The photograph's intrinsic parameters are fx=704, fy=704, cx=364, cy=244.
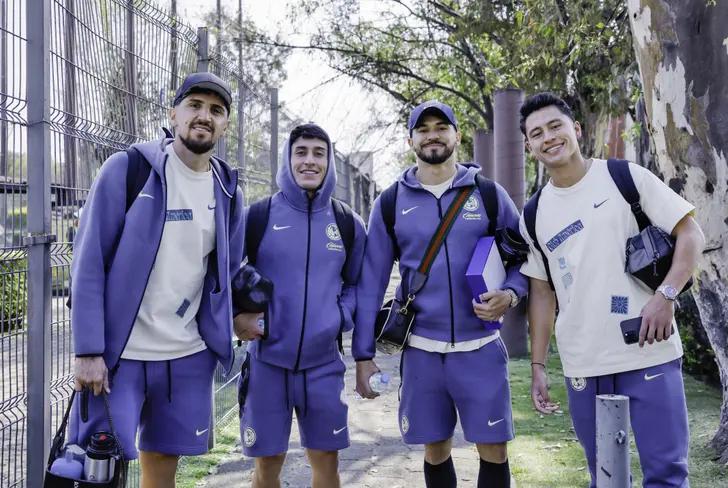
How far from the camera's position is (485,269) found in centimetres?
366

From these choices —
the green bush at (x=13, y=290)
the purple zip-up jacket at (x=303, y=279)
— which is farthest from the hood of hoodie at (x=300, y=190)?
the green bush at (x=13, y=290)

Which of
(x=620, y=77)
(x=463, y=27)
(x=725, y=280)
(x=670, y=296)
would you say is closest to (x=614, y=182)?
(x=670, y=296)

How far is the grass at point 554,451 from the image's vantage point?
201 inches

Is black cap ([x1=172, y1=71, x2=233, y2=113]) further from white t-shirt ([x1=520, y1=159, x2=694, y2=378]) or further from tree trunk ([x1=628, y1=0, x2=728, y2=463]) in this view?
tree trunk ([x1=628, y1=0, x2=728, y2=463])

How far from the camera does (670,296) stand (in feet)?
10.2

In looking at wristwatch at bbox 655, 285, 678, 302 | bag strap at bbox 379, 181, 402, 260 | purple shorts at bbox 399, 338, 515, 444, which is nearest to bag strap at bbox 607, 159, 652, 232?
wristwatch at bbox 655, 285, 678, 302

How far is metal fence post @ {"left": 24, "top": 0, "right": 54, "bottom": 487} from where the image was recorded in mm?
3090

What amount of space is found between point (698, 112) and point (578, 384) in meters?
2.71

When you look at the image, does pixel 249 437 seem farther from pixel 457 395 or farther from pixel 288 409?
pixel 457 395

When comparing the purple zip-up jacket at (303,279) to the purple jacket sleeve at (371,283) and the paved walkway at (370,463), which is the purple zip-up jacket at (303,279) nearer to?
the purple jacket sleeve at (371,283)

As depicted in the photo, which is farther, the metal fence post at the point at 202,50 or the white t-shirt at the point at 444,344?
the metal fence post at the point at 202,50

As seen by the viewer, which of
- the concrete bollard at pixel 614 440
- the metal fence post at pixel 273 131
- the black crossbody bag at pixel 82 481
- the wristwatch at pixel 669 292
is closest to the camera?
the concrete bollard at pixel 614 440

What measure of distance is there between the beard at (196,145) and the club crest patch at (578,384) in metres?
2.09

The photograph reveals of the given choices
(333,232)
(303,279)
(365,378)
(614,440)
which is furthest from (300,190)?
(614,440)
